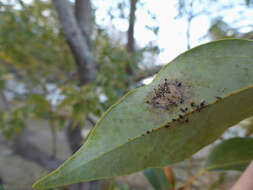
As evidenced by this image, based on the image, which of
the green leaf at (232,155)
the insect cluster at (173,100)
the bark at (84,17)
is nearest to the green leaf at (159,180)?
the green leaf at (232,155)

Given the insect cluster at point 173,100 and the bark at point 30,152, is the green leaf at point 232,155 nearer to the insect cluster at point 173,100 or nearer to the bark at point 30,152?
the insect cluster at point 173,100

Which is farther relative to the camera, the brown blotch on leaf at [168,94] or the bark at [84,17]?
the bark at [84,17]

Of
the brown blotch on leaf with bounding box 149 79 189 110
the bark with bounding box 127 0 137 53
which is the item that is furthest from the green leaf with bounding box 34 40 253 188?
the bark with bounding box 127 0 137 53

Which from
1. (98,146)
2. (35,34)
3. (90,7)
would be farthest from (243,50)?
(35,34)

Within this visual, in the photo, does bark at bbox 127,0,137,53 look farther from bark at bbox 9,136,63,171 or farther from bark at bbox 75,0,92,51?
bark at bbox 9,136,63,171

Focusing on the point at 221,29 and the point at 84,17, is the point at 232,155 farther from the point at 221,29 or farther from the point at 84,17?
the point at 84,17

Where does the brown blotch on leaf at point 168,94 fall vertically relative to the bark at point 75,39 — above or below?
below
